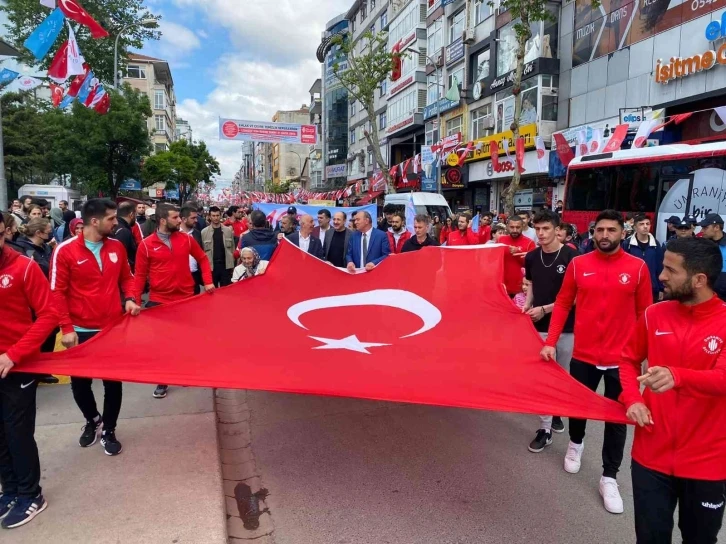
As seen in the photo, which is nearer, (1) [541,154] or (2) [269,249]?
(2) [269,249]

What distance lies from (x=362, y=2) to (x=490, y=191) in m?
32.6

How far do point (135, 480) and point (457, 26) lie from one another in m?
32.9

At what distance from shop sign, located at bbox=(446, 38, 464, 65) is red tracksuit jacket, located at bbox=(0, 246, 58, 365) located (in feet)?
101

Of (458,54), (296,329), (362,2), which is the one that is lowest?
(296,329)

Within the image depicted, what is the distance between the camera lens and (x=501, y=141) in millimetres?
25391

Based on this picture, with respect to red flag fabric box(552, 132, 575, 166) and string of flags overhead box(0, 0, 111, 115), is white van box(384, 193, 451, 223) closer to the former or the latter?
red flag fabric box(552, 132, 575, 166)

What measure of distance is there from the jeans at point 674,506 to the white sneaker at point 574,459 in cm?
156

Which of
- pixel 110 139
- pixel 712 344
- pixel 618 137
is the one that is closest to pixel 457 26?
pixel 618 137

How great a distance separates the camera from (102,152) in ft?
82.4

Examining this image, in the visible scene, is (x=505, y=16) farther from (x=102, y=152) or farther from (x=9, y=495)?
(x=9, y=495)

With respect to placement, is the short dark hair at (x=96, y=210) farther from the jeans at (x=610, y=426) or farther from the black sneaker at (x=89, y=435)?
the jeans at (x=610, y=426)

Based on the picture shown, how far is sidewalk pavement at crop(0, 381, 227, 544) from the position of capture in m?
3.10

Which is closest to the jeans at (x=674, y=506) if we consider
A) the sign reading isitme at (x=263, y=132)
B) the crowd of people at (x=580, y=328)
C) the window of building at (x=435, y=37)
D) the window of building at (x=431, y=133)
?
the crowd of people at (x=580, y=328)

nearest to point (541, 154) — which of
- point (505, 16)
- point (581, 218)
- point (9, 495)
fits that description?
point (581, 218)
